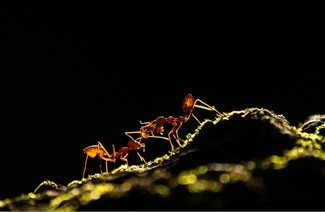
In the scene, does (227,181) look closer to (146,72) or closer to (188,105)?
(188,105)

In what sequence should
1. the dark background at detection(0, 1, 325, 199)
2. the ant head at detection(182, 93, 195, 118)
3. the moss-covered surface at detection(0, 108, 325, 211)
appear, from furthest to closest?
1. the dark background at detection(0, 1, 325, 199)
2. the ant head at detection(182, 93, 195, 118)
3. the moss-covered surface at detection(0, 108, 325, 211)

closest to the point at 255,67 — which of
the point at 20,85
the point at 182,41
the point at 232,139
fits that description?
the point at 182,41

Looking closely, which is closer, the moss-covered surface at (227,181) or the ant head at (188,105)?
the moss-covered surface at (227,181)

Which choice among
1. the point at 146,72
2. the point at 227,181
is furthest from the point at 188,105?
the point at 146,72

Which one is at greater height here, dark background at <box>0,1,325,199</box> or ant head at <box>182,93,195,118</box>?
dark background at <box>0,1,325,199</box>

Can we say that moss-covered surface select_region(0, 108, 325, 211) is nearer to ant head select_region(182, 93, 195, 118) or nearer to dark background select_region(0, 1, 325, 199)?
Answer: ant head select_region(182, 93, 195, 118)

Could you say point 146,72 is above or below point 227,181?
above

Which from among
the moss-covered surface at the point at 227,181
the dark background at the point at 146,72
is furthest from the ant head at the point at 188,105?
the dark background at the point at 146,72

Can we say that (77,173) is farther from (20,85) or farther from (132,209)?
(132,209)

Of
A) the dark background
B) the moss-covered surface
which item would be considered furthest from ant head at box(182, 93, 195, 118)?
the dark background

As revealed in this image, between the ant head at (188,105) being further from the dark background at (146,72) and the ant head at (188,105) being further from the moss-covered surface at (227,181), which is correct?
the dark background at (146,72)
